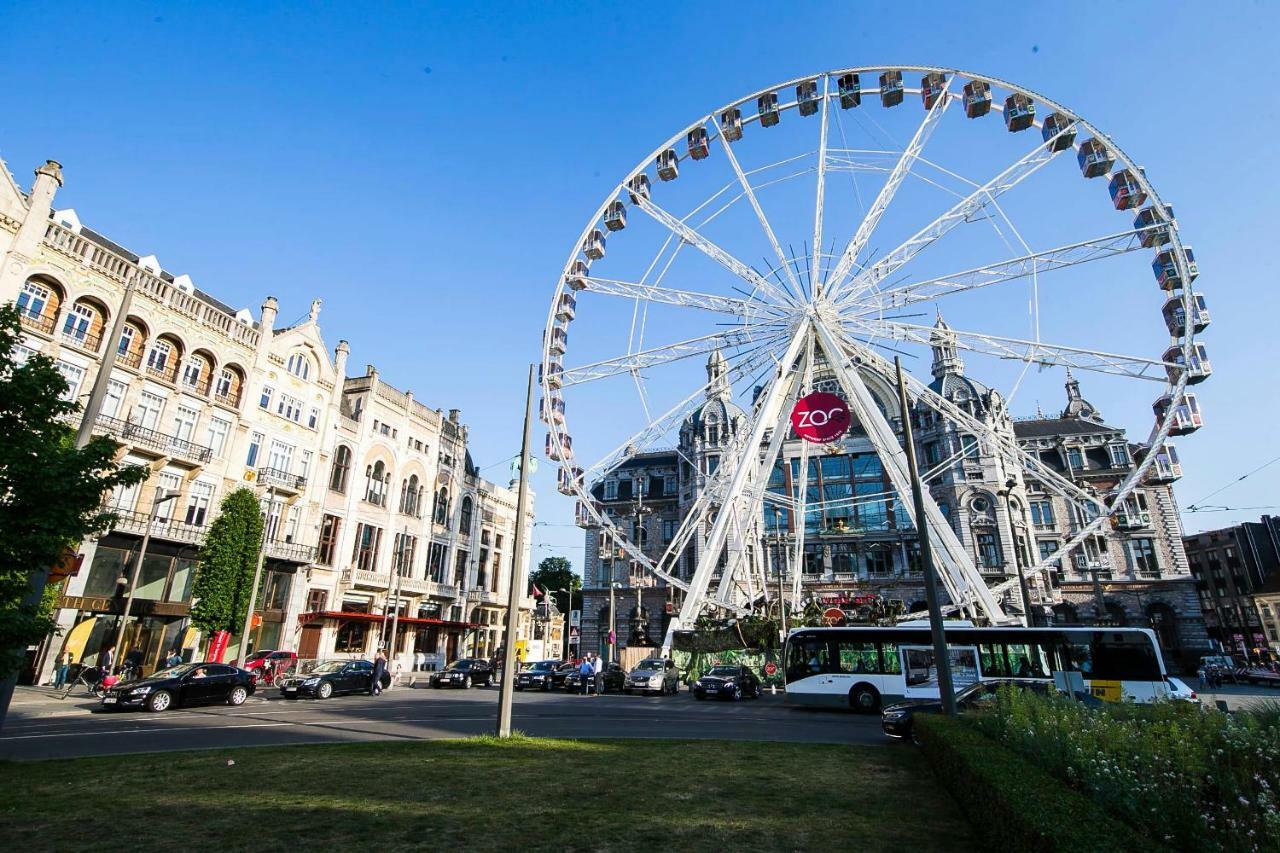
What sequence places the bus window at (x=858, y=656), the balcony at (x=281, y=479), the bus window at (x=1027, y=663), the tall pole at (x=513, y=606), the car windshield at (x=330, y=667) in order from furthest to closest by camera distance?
the balcony at (x=281, y=479) < the car windshield at (x=330, y=667) < the bus window at (x=858, y=656) < the bus window at (x=1027, y=663) < the tall pole at (x=513, y=606)

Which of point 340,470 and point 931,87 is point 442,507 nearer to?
point 340,470

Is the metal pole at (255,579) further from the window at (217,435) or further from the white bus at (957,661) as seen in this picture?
the white bus at (957,661)

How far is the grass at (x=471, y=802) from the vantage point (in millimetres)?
6969

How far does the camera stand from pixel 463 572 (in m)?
63.3

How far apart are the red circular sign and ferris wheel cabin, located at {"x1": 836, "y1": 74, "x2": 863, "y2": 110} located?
13.5 metres

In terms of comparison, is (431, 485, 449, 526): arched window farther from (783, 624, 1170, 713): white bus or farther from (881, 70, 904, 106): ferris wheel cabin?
(881, 70, 904, 106): ferris wheel cabin

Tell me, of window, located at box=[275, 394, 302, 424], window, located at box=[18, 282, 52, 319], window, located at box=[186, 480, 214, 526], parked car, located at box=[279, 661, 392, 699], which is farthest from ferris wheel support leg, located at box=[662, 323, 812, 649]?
window, located at box=[18, 282, 52, 319]

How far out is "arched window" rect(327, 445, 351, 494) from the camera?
1919 inches

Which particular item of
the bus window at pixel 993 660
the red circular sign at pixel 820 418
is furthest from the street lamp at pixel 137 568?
the bus window at pixel 993 660

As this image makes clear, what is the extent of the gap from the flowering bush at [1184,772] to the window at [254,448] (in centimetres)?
4371

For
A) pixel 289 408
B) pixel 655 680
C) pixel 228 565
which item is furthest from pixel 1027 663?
pixel 289 408

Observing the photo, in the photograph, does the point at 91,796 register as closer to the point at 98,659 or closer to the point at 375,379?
the point at 98,659

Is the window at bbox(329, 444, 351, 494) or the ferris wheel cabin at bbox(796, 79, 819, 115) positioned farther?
the window at bbox(329, 444, 351, 494)

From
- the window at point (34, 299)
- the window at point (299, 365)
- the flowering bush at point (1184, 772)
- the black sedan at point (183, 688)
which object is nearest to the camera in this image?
the flowering bush at point (1184, 772)
